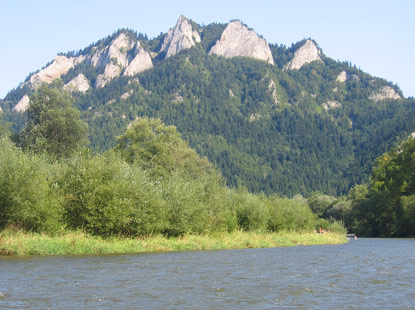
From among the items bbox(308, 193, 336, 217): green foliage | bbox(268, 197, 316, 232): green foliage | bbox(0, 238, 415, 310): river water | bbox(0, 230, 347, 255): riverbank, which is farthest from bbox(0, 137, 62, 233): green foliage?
bbox(308, 193, 336, 217): green foliage

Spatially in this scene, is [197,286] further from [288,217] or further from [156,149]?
[156,149]

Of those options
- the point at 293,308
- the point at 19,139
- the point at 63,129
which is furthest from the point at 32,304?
the point at 19,139

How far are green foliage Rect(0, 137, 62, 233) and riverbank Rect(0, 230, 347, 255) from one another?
44.3 inches

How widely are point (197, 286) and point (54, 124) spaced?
64.0 m

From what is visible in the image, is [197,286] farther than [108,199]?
No

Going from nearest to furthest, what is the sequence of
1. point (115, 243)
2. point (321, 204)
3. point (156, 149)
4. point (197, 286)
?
point (197, 286), point (115, 243), point (156, 149), point (321, 204)

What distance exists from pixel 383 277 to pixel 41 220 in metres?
25.6

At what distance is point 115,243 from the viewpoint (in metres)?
40.2

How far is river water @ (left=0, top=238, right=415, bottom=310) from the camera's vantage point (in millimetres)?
15953

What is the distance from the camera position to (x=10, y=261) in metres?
28.9

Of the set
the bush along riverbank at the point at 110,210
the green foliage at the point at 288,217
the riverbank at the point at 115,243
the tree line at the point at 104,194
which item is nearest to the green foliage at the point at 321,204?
the green foliage at the point at 288,217

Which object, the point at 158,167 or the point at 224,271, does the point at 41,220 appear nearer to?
the point at 224,271

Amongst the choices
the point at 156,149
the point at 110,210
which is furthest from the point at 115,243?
the point at 156,149

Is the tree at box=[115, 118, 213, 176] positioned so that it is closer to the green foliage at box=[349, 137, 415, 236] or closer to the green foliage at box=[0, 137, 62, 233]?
the green foliage at box=[0, 137, 62, 233]
